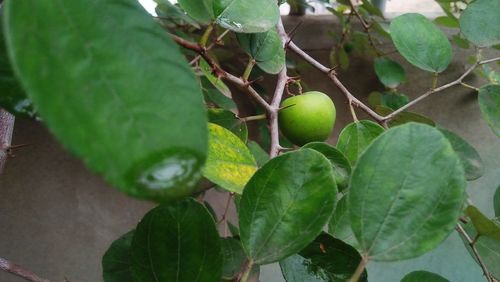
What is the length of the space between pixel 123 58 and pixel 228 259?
1.45 ft

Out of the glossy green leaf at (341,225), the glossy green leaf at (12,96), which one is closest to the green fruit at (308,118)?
the glossy green leaf at (341,225)

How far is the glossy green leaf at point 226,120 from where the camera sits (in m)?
0.69

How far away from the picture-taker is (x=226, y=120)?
0.69m

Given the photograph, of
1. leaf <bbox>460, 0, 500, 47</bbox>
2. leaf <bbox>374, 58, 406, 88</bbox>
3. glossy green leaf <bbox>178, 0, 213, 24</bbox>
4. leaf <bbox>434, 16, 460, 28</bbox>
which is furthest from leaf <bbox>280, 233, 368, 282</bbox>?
leaf <bbox>434, 16, 460, 28</bbox>

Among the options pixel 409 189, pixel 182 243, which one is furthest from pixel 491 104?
pixel 182 243

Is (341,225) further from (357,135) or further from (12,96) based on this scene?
(12,96)

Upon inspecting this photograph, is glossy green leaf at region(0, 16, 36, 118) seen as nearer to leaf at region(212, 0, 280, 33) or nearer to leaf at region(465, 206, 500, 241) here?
leaf at region(212, 0, 280, 33)

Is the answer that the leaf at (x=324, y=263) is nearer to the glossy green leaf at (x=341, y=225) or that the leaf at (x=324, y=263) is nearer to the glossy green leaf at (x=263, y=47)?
the glossy green leaf at (x=341, y=225)

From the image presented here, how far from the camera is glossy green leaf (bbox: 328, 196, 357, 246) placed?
542 millimetres

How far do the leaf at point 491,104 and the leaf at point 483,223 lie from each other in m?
0.24

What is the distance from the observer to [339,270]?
1.56 ft

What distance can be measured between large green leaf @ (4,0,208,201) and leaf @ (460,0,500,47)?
2.10 feet

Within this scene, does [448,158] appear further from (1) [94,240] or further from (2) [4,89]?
(1) [94,240]

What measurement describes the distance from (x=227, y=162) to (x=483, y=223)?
0.28 m
